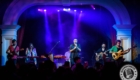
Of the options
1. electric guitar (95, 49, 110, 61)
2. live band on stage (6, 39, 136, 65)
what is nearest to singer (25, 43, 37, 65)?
live band on stage (6, 39, 136, 65)

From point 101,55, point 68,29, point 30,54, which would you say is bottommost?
point 101,55

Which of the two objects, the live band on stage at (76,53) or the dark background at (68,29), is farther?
the dark background at (68,29)

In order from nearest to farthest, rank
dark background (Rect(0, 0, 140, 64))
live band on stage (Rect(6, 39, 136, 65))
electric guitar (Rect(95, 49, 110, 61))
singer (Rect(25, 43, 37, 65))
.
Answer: live band on stage (Rect(6, 39, 136, 65)) → electric guitar (Rect(95, 49, 110, 61)) → singer (Rect(25, 43, 37, 65)) → dark background (Rect(0, 0, 140, 64))

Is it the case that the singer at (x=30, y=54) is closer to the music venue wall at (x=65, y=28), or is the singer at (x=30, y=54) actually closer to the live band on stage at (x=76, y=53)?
the live band on stage at (x=76, y=53)

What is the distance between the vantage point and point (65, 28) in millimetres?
15664

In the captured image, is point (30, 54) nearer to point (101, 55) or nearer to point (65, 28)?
point (65, 28)

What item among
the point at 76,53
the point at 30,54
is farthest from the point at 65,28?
the point at 76,53

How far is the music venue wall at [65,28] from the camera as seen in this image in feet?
48.2

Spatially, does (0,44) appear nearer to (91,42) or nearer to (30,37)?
(30,37)

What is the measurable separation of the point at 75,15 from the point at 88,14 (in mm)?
823

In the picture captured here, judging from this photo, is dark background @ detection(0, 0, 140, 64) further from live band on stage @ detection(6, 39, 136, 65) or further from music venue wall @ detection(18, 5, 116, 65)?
live band on stage @ detection(6, 39, 136, 65)

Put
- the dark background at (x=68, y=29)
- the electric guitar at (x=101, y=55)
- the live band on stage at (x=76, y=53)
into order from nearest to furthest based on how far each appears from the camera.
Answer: the live band on stage at (x=76, y=53) → the electric guitar at (x=101, y=55) → the dark background at (x=68, y=29)

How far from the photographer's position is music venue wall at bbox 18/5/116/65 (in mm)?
14703

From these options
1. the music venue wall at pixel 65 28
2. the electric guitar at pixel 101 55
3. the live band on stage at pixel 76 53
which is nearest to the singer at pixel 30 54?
the live band on stage at pixel 76 53
